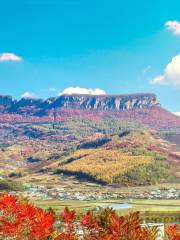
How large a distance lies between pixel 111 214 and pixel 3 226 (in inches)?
806

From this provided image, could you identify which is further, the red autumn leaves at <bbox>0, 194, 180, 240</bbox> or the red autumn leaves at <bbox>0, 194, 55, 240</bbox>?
the red autumn leaves at <bbox>0, 194, 55, 240</bbox>

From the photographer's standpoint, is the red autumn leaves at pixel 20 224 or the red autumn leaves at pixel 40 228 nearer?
the red autumn leaves at pixel 40 228

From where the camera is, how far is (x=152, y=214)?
7175 inches

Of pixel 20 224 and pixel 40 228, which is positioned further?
pixel 40 228

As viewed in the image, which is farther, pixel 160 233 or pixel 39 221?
pixel 160 233

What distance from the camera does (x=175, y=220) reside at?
17100cm

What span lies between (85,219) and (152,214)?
95.4 metres

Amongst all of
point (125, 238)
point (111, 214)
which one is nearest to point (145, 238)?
point (125, 238)

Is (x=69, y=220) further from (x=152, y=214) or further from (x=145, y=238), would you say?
(x=152, y=214)

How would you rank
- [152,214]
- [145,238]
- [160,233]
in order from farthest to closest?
[152,214] → [160,233] → [145,238]

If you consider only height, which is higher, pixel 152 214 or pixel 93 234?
pixel 93 234

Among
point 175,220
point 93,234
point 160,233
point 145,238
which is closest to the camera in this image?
point 145,238

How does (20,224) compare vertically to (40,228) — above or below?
above

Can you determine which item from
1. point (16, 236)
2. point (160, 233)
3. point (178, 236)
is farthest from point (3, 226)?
point (160, 233)
